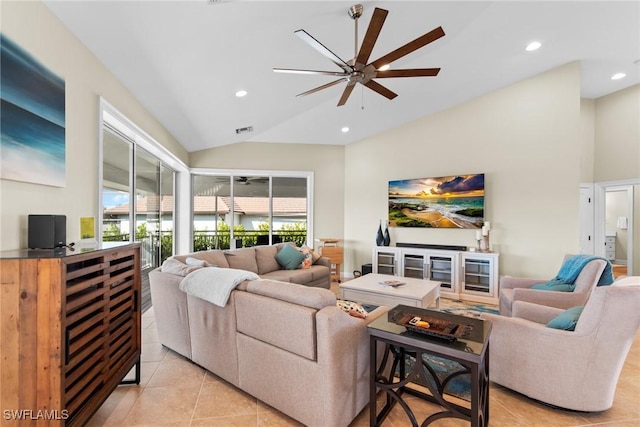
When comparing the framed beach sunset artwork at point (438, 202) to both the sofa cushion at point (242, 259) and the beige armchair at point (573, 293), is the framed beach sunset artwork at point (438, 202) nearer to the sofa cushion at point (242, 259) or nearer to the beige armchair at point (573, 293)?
the beige armchair at point (573, 293)

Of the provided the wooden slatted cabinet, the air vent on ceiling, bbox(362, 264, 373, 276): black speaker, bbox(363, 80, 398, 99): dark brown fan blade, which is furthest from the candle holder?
the wooden slatted cabinet

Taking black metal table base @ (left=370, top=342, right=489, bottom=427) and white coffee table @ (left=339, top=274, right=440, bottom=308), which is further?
white coffee table @ (left=339, top=274, right=440, bottom=308)

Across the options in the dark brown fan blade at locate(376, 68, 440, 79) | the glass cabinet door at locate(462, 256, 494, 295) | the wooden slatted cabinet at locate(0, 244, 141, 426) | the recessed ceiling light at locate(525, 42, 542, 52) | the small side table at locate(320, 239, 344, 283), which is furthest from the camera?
the small side table at locate(320, 239, 344, 283)

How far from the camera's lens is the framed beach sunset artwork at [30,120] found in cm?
156

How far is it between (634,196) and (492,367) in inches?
222

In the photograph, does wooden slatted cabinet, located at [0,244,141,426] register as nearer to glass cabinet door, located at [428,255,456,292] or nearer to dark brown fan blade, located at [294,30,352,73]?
dark brown fan blade, located at [294,30,352,73]

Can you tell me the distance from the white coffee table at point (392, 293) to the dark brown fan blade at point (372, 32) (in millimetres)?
2425

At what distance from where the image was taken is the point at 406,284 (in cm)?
377

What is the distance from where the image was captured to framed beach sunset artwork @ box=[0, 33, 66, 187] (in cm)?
156

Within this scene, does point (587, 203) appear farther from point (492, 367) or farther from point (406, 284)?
point (492, 367)

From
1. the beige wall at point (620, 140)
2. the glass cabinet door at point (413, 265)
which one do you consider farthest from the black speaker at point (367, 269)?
the beige wall at point (620, 140)

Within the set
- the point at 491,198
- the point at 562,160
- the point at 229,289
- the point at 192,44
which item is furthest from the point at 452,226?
the point at 192,44

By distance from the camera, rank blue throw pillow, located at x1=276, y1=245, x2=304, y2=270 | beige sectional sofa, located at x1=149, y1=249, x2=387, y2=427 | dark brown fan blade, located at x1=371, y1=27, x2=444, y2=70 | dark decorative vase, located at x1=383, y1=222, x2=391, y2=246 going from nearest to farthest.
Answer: beige sectional sofa, located at x1=149, y1=249, x2=387, y2=427 → dark brown fan blade, located at x1=371, y1=27, x2=444, y2=70 → blue throw pillow, located at x1=276, y1=245, x2=304, y2=270 → dark decorative vase, located at x1=383, y1=222, x2=391, y2=246

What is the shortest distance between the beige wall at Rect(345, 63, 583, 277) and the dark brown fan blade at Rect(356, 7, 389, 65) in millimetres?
3357
